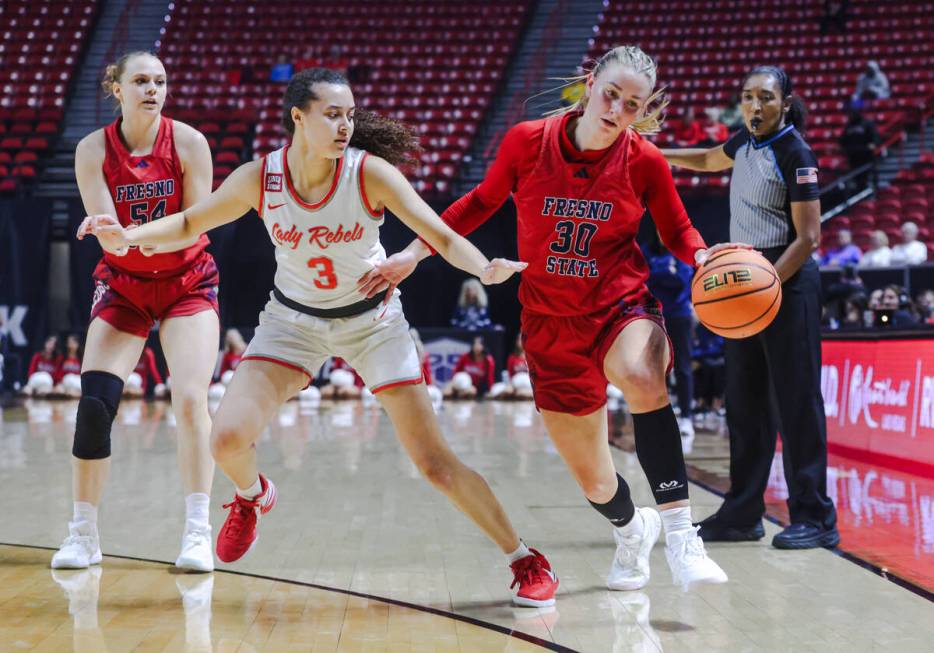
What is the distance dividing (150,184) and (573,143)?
5.38 feet

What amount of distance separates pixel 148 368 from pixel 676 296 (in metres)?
8.22

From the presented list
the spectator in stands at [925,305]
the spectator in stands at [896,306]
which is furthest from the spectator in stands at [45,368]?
the spectator in stands at [925,305]

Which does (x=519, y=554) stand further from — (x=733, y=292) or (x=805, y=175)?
(x=805, y=175)

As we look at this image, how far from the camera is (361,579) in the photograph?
3.76m

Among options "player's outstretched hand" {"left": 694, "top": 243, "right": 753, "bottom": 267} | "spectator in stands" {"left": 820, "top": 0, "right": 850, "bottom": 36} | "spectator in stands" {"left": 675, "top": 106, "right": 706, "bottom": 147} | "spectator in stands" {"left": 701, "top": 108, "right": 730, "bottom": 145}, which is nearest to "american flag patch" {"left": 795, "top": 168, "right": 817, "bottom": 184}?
"player's outstretched hand" {"left": 694, "top": 243, "right": 753, "bottom": 267}

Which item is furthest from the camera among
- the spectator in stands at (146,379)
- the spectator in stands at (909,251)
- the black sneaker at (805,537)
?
the spectator in stands at (146,379)

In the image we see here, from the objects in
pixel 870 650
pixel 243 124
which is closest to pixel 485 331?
pixel 243 124

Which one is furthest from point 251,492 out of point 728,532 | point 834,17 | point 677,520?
point 834,17

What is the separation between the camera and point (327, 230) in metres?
3.44

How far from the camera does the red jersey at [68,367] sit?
13612 millimetres

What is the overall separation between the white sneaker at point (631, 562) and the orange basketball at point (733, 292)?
0.76m

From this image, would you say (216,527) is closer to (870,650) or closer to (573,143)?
(573,143)

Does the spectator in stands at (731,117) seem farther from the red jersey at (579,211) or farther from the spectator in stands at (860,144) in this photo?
the red jersey at (579,211)

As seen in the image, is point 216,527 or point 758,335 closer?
point 758,335
